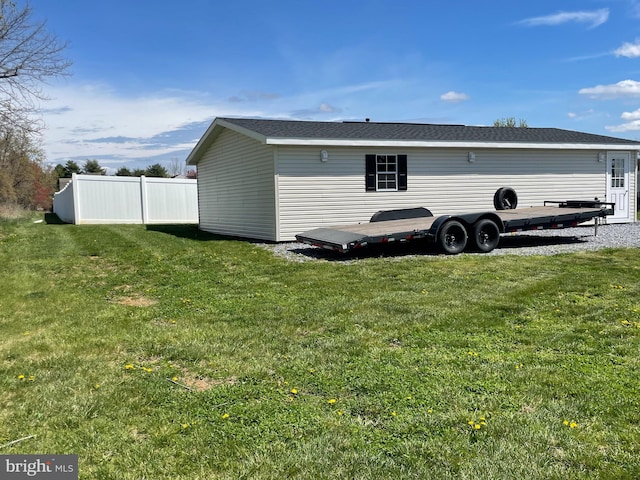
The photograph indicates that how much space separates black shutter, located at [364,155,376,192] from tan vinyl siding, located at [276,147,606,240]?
0.13 m

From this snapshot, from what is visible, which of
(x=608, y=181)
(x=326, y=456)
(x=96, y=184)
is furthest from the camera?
(x=96, y=184)

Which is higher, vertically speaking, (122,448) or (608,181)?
(608,181)

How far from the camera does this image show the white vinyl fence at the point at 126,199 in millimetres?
23422

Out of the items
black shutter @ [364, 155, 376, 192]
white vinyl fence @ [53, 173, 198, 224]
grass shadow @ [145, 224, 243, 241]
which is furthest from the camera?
white vinyl fence @ [53, 173, 198, 224]

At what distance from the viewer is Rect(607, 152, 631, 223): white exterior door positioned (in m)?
16.9

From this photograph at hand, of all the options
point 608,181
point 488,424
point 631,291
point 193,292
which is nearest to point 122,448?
point 488,424

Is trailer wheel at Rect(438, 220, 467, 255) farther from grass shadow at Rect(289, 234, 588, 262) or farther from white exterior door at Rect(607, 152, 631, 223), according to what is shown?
white exterior door at Rect(607, 152, 631, 223)

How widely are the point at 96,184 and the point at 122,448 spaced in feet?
76.6

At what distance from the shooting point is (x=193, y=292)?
727cm

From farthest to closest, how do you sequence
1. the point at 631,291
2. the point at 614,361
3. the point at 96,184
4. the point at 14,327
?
the point at 96,184, the point at 631,291, the point at 14,327, the point at 614,361

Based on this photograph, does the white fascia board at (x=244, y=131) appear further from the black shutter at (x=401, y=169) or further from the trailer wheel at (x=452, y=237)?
the trailer wheel at (x=452, y=237)

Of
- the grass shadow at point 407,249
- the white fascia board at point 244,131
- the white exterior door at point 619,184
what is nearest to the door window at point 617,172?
the white exterior door at point 619,184

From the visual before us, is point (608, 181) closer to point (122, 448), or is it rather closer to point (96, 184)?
point (122, 448)

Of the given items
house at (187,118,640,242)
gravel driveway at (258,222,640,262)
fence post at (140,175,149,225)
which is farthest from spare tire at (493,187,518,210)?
fence post at (140,175,149,225)
